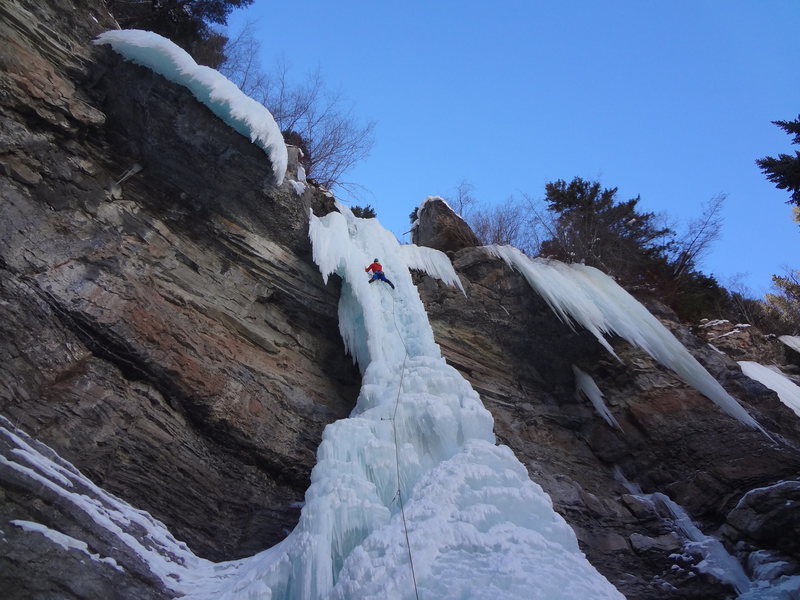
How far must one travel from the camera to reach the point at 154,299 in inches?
219

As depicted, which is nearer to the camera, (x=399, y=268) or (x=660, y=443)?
(x=660, y=443)

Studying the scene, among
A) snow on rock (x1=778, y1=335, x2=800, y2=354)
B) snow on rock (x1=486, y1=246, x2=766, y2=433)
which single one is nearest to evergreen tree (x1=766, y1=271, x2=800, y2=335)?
snow on rock (x1=778, y1=335, x2=800, y2=354)

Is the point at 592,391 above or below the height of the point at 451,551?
above

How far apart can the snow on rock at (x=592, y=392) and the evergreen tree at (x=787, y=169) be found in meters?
3.57

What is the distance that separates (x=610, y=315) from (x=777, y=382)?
3.83 metres

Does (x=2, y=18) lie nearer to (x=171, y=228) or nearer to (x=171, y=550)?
(x=171, y=228)

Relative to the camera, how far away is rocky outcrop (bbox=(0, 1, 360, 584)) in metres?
4.70

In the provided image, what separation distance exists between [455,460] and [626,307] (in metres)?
5.06

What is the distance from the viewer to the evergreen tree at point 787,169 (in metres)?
5.96

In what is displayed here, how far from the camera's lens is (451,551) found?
3.88 m

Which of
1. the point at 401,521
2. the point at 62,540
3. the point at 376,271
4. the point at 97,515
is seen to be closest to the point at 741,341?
the point at 376,271

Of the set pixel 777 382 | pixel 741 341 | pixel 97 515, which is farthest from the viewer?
pixel 741 341

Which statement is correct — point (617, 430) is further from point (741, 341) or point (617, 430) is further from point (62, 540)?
point (62, 540)

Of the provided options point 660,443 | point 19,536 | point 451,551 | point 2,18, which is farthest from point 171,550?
point 660,443
